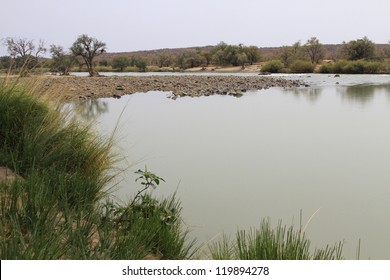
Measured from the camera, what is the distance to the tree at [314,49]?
46.1 metres

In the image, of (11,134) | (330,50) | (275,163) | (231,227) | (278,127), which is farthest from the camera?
(330,50)

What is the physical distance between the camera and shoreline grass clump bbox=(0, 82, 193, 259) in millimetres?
1626

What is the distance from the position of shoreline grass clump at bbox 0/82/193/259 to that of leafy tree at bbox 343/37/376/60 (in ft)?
125

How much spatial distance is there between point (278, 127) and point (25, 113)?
14.9 ft

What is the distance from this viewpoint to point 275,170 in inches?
159

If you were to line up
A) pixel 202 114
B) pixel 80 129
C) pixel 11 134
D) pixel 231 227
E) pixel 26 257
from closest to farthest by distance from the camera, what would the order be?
pixel 26 257, pixel 231 227, pixel 11 134, pixel 80 129, pixel 202 114

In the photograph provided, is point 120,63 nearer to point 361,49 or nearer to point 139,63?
point 139,63

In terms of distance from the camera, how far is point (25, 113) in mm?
3146

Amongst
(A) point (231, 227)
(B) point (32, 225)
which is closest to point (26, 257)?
(B) point (32, 225)

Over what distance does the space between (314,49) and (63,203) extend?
47861 millimetres

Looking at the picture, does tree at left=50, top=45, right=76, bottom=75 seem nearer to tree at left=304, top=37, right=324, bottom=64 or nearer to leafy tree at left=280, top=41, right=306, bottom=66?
leafy tree at left=280, top=41, right=306, bottom=66

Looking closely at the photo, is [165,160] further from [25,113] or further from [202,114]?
[202,114]

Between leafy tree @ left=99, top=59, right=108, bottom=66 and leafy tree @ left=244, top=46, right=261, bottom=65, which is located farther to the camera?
leafy tree @ left=244, top=46, right=261, bottom=65

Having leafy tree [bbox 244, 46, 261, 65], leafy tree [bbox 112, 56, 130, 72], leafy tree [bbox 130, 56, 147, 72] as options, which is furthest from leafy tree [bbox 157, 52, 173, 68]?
leafy tree [bbox 244, 46, 261, 65]
